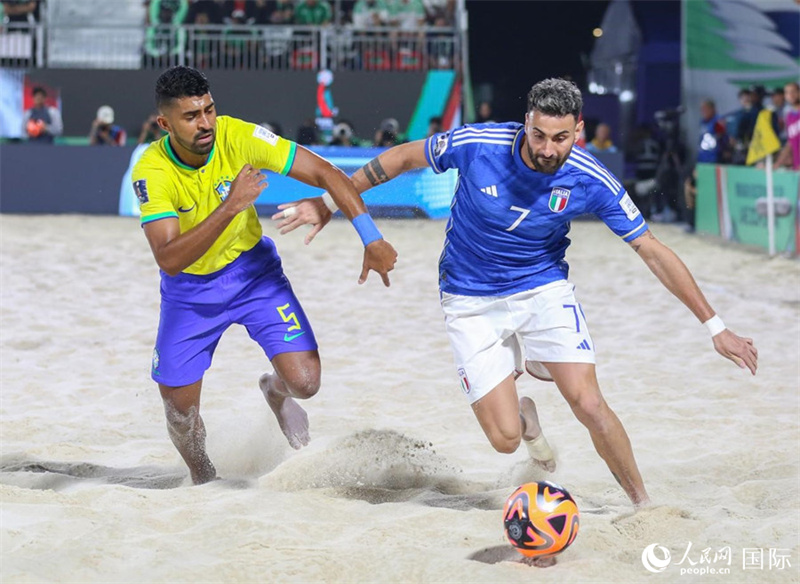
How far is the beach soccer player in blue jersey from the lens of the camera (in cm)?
421

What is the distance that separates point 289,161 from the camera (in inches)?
184

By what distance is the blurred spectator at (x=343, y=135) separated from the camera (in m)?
17.1

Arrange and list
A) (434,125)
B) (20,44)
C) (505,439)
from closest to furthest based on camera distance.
Result: (505,439) → (434,125) → (20,44)

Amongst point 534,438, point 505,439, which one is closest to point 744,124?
point 534,438

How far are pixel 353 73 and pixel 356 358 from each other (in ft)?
36.5

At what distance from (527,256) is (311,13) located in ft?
48.3

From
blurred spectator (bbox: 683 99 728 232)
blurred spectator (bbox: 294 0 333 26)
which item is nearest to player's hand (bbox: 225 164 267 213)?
blurred spectator (bbox: 683 99 728 232)

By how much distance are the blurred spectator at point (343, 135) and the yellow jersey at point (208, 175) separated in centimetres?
1235

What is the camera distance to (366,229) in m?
4.38

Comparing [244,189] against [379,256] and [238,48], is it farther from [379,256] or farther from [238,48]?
[238,48]

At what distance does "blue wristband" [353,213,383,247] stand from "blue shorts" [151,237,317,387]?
0.71 m

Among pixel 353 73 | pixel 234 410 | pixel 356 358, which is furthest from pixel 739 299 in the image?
pixel 353 73

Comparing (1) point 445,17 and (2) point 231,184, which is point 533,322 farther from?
(1) point 445,17

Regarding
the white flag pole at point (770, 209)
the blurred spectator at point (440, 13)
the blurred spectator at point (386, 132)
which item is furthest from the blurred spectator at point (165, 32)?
the white flag pole at point (770, 209)
